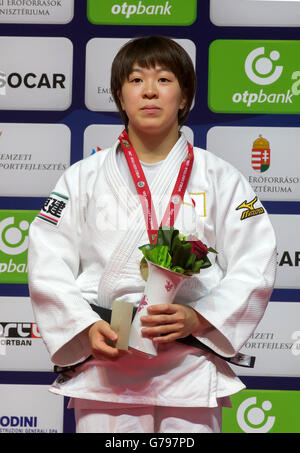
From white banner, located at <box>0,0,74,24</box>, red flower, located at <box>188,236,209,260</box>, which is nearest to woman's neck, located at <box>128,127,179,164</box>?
red flower, located at <box>188,236,209,260</box>

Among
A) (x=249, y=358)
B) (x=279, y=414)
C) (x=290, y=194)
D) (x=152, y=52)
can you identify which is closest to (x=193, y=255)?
(x=249, y=358)

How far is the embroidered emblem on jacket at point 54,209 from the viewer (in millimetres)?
2027

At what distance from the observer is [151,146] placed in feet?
6.86

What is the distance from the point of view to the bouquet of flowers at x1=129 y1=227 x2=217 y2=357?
1.76 metres

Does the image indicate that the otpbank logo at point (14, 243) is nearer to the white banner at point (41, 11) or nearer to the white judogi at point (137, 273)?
the white banner at point (41, 11)

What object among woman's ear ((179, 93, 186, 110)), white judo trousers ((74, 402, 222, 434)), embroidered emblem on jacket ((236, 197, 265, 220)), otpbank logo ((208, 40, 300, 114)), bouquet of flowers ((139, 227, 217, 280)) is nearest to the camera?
bouquet of flowers ((139, 227, 217, 280))

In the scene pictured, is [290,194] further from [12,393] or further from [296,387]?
[12,393]

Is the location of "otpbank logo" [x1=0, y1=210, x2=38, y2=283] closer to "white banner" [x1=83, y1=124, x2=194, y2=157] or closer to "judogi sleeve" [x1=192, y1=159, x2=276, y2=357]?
"white banner" [x1=83, y1=124, x2=194, y2=157]

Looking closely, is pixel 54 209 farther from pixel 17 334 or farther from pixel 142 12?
pixel 142 12

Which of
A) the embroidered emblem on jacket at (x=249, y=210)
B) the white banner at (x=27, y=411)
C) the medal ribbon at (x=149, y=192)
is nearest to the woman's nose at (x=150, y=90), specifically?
the medal ribbon at (x=149, y=192)

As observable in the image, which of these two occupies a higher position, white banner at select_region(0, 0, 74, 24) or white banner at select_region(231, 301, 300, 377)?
white banner at select_region(0, 0, 74, 24)

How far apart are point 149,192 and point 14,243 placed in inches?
45.8

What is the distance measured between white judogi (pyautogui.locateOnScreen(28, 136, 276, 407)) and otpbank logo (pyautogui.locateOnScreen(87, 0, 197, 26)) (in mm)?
1045

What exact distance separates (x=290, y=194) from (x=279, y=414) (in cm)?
94
